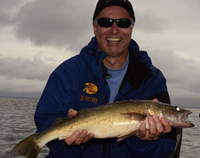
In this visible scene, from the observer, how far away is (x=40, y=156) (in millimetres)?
11914

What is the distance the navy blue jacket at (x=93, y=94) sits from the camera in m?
4.50

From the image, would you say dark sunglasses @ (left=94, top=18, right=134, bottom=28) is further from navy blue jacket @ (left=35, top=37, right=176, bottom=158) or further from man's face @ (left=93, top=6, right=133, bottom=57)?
navy blue jacket @ (left=35, top=37, right=176, bottom=158)

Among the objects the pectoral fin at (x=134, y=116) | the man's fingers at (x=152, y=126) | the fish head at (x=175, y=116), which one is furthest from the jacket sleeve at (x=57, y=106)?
the fish head at (x=175, y=116)

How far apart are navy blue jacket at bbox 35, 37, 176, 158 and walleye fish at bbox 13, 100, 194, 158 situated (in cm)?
34

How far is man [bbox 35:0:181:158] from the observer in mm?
4456

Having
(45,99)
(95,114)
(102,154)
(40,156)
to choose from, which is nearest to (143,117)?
(95,114)

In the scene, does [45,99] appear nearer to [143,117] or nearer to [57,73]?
[57,73]

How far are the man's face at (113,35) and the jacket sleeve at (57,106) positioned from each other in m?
1.23

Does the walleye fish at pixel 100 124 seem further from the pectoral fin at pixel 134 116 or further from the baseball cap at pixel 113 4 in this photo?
the baseball cap at pixel 113 4

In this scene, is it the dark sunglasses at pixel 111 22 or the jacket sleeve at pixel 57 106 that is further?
the dark sunglasses at pixel 111 22

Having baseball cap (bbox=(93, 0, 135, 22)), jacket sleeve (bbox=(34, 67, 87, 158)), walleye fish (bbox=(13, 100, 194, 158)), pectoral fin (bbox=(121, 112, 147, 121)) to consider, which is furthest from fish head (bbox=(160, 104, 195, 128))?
baseball cap (bbox=(93, 0, 135, 22))

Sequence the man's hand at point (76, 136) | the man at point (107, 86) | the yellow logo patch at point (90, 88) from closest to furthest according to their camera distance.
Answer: the man's hand at point (76, 136)
the man at point (107, 86)
the yellow logo patch at point (90, 88)

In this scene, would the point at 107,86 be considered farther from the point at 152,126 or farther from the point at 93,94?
the point at 152,126

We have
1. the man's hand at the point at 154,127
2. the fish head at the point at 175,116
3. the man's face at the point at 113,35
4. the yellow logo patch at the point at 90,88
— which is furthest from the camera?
the man's face at the point at 113,35
